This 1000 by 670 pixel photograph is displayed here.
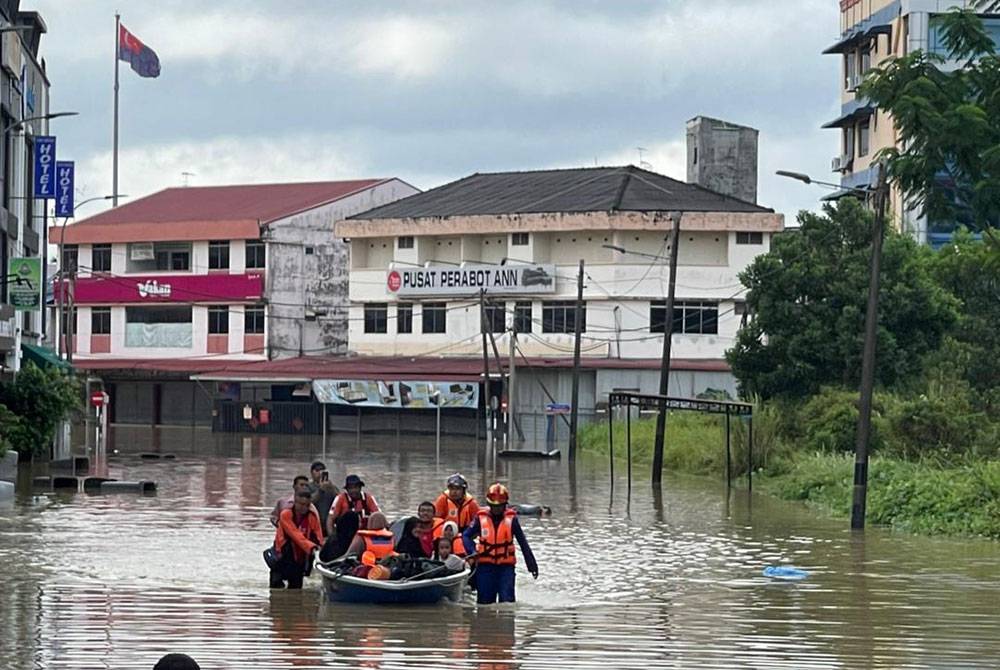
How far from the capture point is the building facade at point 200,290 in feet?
286

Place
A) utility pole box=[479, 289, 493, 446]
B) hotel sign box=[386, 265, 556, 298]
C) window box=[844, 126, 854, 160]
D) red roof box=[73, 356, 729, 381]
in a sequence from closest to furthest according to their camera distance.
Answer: utility pole box=[479, 289, 493, 446], red roof box=[73, 356, 729, 381], window box=[844, 126, 854, 160], hotel sign box=[386, 265, 556, 298]

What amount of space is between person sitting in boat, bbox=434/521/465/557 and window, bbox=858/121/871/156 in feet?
191

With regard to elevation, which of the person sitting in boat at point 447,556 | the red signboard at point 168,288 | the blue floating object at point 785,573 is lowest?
the blue floating object at point 785,573

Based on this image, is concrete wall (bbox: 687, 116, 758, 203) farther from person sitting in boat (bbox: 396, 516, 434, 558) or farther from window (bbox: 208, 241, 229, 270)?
person sitting in boat (bbox: 396, 516, 434, 558)

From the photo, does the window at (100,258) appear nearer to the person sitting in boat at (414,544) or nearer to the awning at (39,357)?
the awning at (39,357)

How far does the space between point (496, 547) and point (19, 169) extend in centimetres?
3571

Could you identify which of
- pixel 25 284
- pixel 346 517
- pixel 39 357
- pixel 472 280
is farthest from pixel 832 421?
pixel 472 280

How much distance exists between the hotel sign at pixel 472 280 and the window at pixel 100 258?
1496cm

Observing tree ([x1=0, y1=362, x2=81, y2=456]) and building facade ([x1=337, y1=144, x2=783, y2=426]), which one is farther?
building facade ([x1=337, y1=144, x2=783, y2=426])

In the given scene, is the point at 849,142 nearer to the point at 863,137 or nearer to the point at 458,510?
the point at 863,137

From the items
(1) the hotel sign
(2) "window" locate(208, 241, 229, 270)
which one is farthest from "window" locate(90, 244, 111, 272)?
(1) the hotel sign

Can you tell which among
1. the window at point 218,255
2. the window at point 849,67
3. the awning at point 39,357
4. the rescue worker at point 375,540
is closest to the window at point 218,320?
the window at point 218,255

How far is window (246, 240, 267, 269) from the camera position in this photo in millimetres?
86875

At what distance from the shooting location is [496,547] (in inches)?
798
